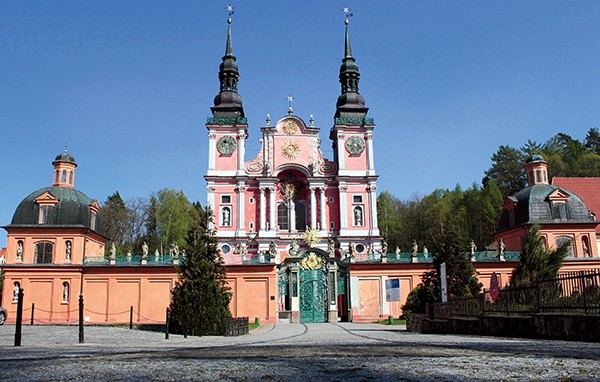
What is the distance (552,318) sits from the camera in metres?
12.4

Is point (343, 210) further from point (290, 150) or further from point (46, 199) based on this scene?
point (46, 199)

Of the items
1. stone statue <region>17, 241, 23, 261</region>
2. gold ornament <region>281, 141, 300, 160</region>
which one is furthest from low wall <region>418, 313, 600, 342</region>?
gold ornament <region>281, 141, 300, 160</region>

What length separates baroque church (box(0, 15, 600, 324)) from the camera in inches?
1380

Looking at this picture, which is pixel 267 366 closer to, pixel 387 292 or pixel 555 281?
pixel 555 281

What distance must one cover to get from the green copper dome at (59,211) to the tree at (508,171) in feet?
156

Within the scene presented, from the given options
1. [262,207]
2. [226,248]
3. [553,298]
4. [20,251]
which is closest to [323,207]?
[262,207]

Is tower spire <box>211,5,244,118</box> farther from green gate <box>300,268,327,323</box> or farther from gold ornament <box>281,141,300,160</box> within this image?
green gate <box>300,268,327,323</box>

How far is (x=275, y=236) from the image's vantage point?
4744cm

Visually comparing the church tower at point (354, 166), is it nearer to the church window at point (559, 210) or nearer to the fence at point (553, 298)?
the church window at point (559, 210)

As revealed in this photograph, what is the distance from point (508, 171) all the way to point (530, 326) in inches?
2292

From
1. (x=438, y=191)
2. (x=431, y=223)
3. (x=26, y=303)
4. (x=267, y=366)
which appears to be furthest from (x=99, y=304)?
(x=438, y=191)

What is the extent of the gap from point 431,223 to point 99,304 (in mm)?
41191

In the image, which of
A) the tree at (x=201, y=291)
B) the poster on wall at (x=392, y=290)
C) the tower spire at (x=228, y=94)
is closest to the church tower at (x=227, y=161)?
the tower spire at (x=228, y=94)

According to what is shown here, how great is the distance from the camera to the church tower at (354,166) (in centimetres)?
4862
